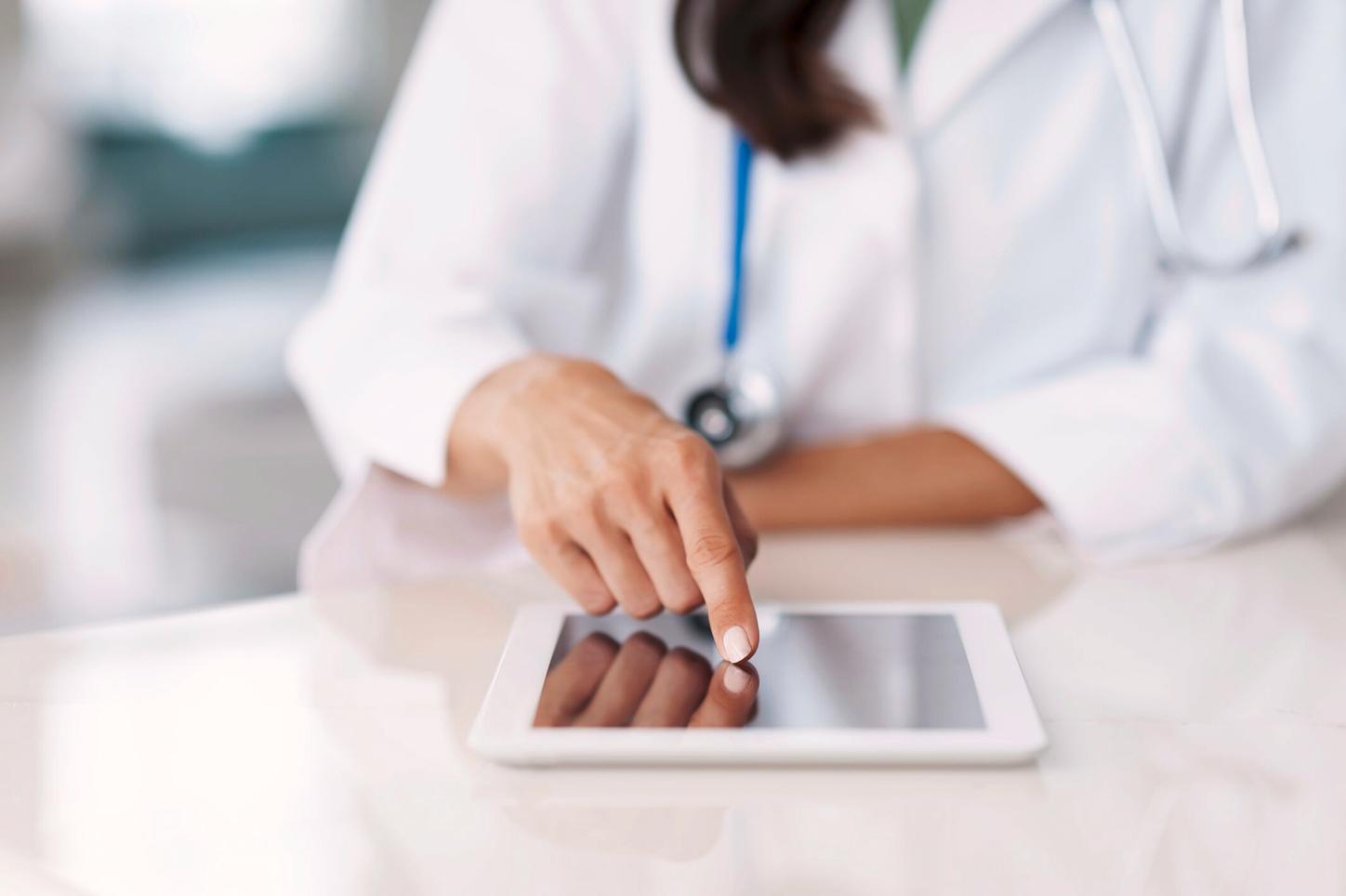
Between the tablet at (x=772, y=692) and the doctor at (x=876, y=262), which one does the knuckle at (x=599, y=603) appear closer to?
the tablet at (x=772, y=692)

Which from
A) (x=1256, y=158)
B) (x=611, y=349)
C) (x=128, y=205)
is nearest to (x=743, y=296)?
(x=611, y=349)

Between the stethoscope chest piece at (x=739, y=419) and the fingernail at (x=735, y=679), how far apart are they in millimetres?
295

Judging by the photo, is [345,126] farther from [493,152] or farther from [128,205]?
[493,152]

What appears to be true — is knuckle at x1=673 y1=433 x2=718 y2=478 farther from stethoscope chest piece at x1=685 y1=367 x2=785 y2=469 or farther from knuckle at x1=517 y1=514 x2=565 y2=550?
stethoscope chest piece at x1=685 y1=367 x2=785 y2=469

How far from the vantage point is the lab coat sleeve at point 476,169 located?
886mm

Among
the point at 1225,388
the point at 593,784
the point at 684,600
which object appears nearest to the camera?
the point at 593,784

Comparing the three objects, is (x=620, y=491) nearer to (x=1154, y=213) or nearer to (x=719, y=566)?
(x=719, y=566)

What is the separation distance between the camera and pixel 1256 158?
0.84 meters

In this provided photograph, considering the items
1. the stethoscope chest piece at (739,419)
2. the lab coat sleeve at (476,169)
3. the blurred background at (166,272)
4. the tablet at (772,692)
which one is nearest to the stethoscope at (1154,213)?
the stethoscope chest piece at (739,419)

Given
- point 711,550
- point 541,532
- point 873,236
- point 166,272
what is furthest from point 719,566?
point 166,272

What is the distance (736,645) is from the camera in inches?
22.0

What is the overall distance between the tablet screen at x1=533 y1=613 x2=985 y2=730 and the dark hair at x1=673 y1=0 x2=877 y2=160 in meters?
0.37

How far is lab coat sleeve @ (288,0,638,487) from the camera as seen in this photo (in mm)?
886

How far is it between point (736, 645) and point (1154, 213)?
1.66 ft
